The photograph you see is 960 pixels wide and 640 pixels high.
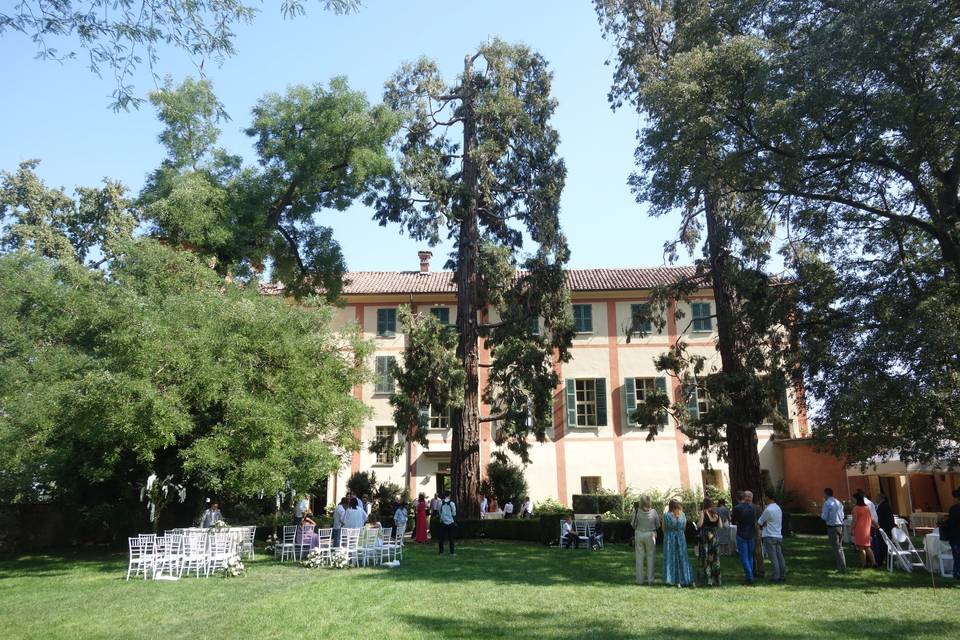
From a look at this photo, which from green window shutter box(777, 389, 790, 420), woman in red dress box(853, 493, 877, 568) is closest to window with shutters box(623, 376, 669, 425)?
green window shutter box(777, 389, 790, 420)

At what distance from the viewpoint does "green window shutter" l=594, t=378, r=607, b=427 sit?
95.0 ft

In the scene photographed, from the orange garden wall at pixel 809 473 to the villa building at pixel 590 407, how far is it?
53 centimetres

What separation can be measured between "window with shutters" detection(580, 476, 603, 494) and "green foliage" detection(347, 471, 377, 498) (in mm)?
8588

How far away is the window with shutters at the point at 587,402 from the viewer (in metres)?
29.1

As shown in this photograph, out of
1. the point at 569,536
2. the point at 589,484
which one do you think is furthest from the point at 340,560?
the point at 589,484

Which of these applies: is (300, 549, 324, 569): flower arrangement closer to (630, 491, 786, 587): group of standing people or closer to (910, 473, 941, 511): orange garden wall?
(630, 491, 786, 587): group of standing people

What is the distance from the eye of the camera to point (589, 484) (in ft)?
94.0

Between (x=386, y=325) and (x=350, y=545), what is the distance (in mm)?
17553

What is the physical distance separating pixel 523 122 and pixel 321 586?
15399mm

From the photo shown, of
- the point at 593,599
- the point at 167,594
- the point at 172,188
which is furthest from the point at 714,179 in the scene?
the point at 172,188

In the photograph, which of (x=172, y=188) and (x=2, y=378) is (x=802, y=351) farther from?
(x=2, y=378)

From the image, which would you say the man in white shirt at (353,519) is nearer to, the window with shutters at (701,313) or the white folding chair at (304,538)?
the white folding chair at (304,538)

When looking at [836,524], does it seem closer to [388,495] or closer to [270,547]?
[270,547]

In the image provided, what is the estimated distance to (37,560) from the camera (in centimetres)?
1684
